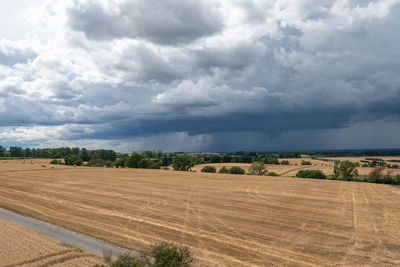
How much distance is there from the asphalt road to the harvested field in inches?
24.5

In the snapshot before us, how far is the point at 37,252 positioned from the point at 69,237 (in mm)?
2879

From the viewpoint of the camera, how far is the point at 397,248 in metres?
15.7

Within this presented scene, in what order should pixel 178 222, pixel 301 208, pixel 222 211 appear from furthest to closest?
pixel 301 208 → pixel 222 211 → pixel 178 222

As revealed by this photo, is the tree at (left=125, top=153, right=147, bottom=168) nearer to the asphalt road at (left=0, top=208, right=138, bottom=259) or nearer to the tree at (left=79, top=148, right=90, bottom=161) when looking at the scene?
the asphalt road at (left=0, top=208, right=138, bottom=259)

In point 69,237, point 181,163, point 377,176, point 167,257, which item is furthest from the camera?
point 181,163

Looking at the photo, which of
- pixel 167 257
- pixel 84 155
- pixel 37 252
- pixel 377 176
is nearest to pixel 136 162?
pixel 377 176

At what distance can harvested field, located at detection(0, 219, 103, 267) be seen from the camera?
13.2 m

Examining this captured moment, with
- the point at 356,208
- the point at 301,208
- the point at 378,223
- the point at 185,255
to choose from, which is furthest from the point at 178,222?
the point at 356,208

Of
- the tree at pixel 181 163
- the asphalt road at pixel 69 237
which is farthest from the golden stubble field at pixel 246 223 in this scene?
the tree at pixel 181 163

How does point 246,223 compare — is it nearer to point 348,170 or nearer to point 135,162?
point 348,170

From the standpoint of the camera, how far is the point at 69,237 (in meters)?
17.3

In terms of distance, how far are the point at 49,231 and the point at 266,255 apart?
15.9 meters

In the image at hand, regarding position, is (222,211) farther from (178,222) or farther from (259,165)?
(259,165)

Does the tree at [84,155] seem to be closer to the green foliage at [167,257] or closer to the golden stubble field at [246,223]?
the golden stubble field at [246,223]
